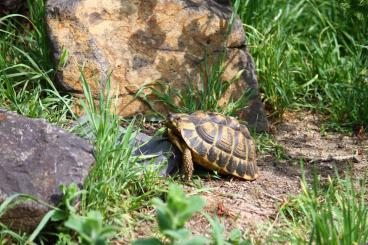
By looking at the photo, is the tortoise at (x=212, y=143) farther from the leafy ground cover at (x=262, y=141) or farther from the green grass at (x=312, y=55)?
the green grass at (x=312, y=55)

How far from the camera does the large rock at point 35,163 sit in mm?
3990

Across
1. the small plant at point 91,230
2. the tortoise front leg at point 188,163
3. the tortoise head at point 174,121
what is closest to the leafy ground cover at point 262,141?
the small plant at point 91,230

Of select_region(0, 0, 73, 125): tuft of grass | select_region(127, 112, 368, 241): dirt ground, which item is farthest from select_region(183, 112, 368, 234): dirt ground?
select_region(0, 0, 73, 125): tuft of grass

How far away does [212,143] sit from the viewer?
4984mm

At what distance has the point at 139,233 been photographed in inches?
168

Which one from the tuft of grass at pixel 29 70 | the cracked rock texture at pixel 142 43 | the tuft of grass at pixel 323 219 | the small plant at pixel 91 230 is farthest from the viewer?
the cracked rock texture at pixel 142 43

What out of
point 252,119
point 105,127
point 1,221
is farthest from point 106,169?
point 252,119

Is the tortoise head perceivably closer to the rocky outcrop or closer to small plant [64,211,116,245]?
small plant [64,211,116,245]

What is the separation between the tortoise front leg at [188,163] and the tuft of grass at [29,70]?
0.98 meters

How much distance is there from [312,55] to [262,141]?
1566 mm

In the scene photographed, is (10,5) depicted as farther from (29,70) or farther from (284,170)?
(284,170)

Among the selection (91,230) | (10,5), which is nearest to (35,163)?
(91,230)

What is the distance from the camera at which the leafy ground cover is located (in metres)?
3.84

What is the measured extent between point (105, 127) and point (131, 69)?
56.0 inches
